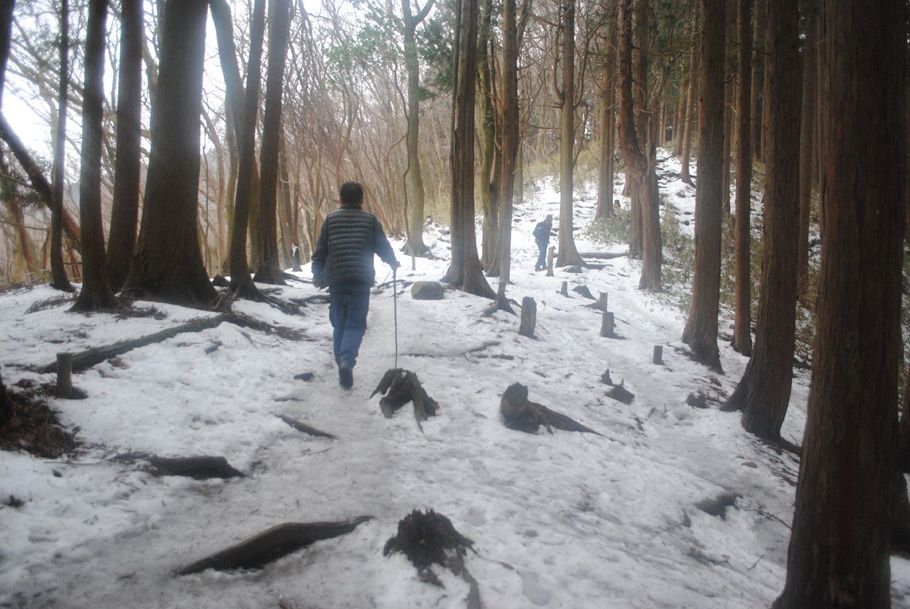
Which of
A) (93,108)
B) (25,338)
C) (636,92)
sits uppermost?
(636,92)

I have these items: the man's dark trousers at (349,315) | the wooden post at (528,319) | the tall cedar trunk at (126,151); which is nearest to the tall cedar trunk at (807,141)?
the wooden post at (528,319)

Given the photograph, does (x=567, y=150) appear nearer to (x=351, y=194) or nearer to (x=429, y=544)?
(x=351, y=194)

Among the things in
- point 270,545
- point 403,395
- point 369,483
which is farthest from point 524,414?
point 270,545

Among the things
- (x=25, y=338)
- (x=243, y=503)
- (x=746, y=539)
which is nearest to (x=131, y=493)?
(x=243, y=503)

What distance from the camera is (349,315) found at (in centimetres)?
589

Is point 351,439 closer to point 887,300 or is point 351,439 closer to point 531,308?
point 887,300

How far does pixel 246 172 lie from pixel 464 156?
14.8 feet

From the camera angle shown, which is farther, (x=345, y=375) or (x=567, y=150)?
(x=567, y=150)

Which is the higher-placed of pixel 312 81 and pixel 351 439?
pixel 312 81

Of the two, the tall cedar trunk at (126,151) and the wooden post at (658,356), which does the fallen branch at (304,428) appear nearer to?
the tall cedar trunk at (126,151)

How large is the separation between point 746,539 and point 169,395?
517cm

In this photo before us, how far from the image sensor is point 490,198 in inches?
568

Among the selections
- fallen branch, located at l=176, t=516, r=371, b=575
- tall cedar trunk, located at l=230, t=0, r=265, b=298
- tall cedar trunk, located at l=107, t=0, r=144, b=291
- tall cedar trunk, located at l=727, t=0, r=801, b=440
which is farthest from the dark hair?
tall cedar trunk, located at l=727, t=0, r=801, b=440

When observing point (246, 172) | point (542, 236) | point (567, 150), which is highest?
point (567, 150)
